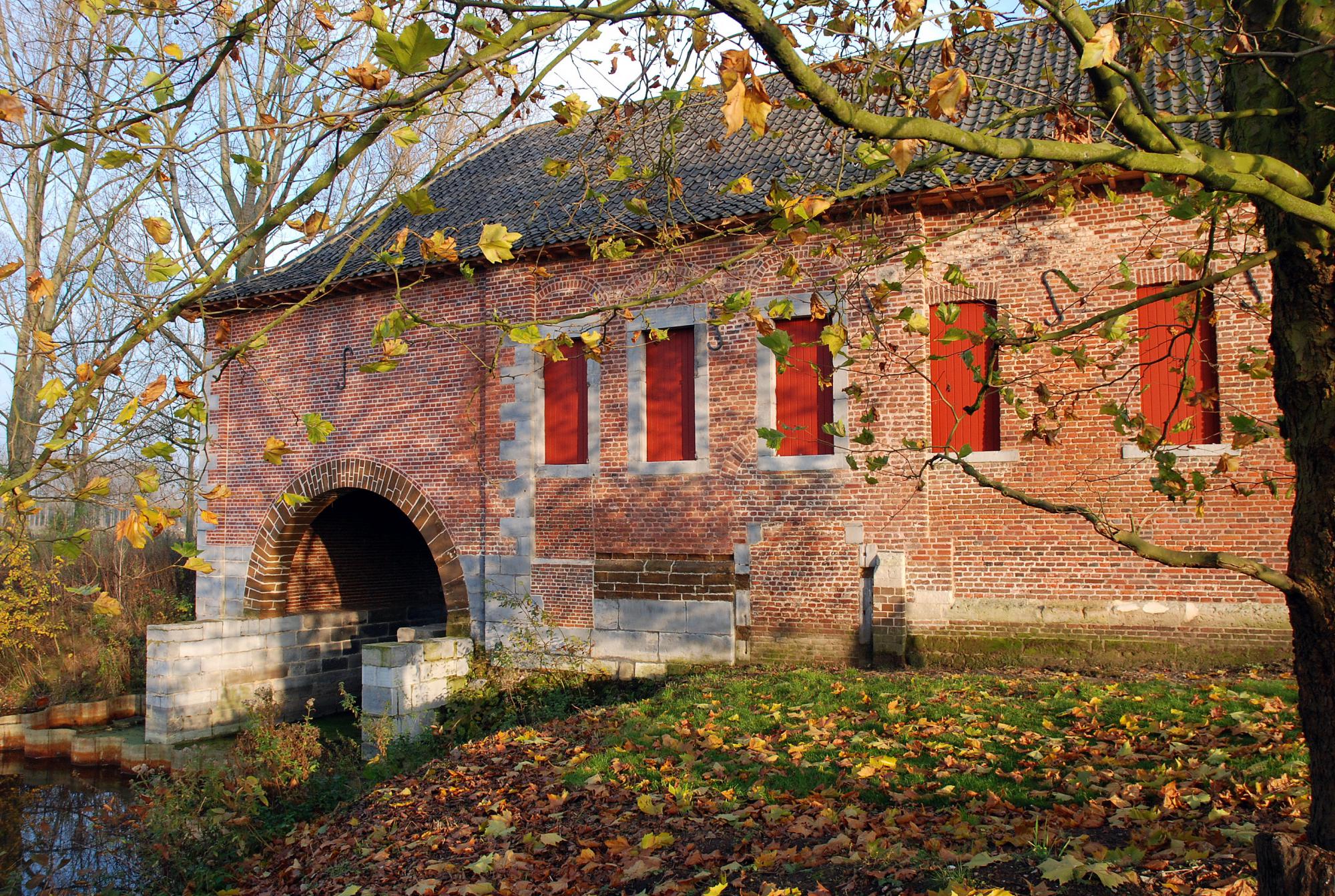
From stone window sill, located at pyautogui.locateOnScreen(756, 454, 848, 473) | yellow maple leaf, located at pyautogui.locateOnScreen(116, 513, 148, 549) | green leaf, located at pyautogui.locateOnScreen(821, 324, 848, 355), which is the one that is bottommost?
yellow maple leaf, located at pyautogui.locateOnScreen(116, 513, 148, 549)

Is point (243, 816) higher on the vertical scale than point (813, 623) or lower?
lower

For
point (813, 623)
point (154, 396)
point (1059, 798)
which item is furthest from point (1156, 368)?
point (154, 396)

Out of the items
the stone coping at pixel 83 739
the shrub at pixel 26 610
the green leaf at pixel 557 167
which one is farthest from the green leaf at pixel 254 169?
the shrub at pixel 26 610

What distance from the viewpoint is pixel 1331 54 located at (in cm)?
338

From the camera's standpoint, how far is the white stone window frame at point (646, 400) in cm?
1148

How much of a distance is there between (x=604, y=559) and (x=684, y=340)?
290cm

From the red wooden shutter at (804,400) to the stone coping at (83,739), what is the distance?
31.8 ft

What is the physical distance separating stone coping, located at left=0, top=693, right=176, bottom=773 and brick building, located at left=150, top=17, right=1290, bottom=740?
60 centimetres

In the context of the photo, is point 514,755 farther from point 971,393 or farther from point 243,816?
point 971,393

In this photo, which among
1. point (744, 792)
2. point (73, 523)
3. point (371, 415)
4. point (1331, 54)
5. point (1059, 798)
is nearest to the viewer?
point (1331, 54)

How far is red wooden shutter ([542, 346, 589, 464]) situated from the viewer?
41.1 feet

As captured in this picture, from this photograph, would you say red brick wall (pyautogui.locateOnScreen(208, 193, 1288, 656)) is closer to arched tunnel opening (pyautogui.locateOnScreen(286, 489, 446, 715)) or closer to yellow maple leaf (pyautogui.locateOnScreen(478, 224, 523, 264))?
arched tunnel opening (pyautogui.locateOnScreen(286, 489, 446, 715))

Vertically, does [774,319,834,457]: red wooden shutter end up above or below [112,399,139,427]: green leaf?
above

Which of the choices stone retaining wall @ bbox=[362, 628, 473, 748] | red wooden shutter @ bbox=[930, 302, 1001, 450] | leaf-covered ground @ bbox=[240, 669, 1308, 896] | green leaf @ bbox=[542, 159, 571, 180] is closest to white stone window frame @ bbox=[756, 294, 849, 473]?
red wooden shutter @ bbox=[930, 302, 1001, 450]
